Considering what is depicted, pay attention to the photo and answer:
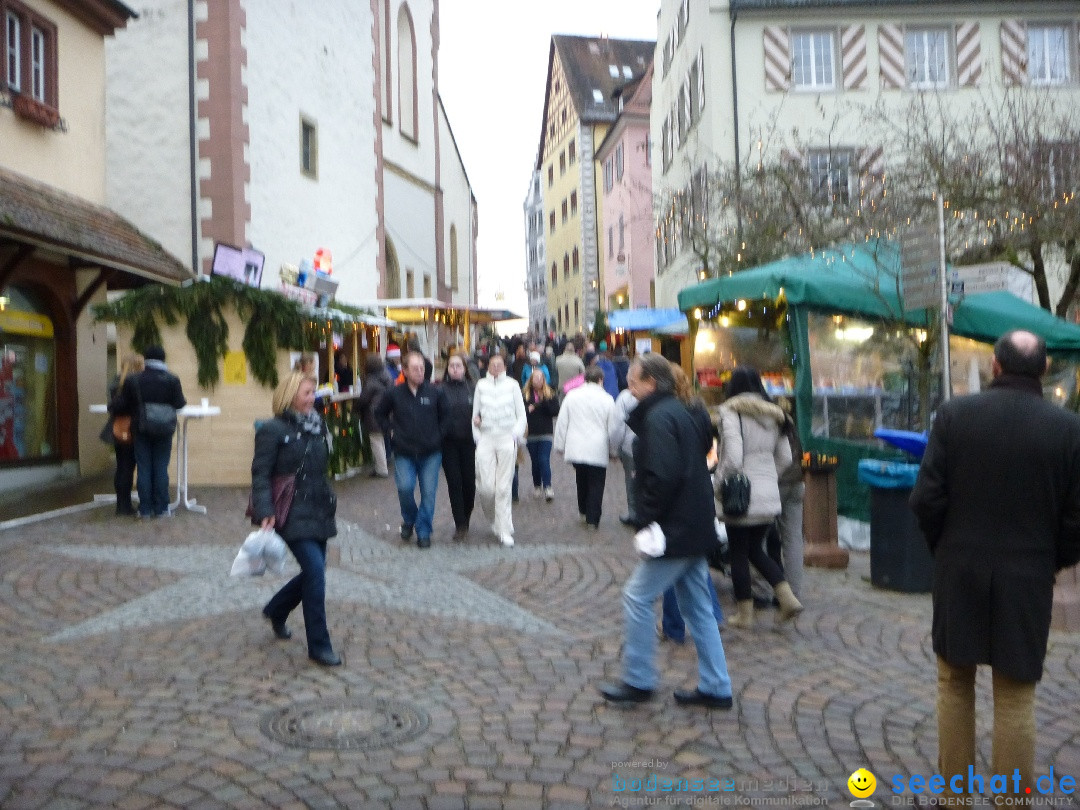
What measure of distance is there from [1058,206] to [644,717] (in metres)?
13.5

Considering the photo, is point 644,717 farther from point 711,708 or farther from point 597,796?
point 597,796

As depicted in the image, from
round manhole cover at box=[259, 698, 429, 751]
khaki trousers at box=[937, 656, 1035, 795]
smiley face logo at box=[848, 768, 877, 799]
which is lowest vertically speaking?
smiley face logo at box=[848, 768, 877, 799]

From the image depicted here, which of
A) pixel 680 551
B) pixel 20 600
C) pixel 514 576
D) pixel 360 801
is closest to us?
pixel 360 801

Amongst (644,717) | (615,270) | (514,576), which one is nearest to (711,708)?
(644,717)

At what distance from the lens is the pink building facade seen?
45.9 meters

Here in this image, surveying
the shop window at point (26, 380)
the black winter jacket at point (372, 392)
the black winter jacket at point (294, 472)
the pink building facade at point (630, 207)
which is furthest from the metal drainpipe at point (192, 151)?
the pink building facade at point (630, 207)

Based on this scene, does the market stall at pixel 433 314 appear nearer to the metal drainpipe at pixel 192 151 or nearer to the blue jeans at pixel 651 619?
the metal drainpipe at pixel 192 151

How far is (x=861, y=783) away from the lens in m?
4.36

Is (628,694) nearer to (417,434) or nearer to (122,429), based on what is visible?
(417,434)

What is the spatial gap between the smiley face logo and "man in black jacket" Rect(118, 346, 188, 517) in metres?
8.94

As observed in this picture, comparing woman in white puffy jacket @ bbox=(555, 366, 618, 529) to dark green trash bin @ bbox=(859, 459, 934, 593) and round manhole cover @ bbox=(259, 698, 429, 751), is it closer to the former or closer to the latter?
dark green trash bin @ bbox=(859, 459, 934, 593)

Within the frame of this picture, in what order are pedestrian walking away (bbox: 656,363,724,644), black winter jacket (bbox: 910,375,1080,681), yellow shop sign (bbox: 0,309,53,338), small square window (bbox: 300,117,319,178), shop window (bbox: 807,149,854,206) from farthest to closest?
small square window (bbox: 300,117,319,178)
shop window (bbox: 807,149,854,206)
yellow shop sign (bbox: 0,309,53,338)
pedestrian walking away (bbox: 656,363,724,644)
black winter jacket (bbox: 910,375,1080,681)

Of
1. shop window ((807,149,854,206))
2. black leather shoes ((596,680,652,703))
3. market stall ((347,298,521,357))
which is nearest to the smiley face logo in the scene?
black leather shoes ((596,680,652,703))

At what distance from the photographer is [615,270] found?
5138cm
